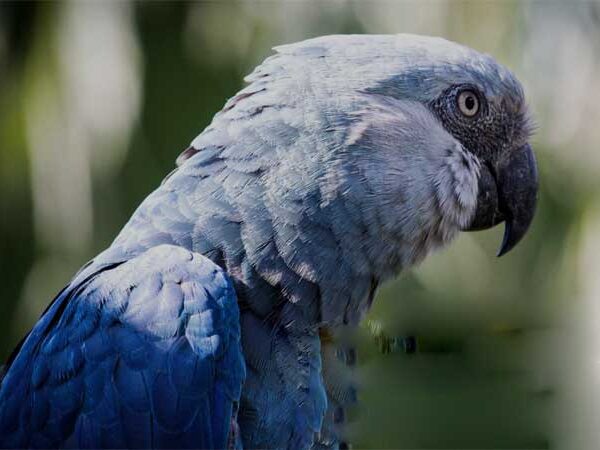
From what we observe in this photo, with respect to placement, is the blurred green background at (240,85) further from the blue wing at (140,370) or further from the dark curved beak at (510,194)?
the blue wing at (140,370)

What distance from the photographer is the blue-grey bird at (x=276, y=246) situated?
2092 millimetres

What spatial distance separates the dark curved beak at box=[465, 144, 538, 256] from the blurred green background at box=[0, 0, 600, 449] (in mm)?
1461

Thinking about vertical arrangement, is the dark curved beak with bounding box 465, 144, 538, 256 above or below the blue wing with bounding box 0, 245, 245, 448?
above

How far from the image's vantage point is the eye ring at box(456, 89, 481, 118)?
2615mm

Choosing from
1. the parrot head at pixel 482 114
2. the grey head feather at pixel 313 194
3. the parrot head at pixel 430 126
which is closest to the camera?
the grey head feather at pixel 313 194

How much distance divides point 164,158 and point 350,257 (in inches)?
168

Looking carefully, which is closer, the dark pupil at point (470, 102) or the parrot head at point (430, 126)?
the parrot head at point (430, 126)

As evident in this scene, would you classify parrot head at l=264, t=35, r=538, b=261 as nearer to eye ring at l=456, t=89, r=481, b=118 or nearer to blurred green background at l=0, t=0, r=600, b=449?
eye ring at l=456, t=89, r=481, b=118

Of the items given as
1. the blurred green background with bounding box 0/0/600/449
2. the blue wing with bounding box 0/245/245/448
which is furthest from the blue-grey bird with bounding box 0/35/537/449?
the blurred green background with bounding box 0/0/600/449

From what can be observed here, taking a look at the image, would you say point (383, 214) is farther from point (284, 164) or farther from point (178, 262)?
point (178, 262)

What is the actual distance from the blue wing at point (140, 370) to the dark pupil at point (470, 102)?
979 mm

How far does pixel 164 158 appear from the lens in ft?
21.2

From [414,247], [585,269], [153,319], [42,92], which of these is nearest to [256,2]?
[42,92]

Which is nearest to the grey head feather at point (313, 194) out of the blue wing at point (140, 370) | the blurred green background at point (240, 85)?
the blue wing at point (140, 370)
